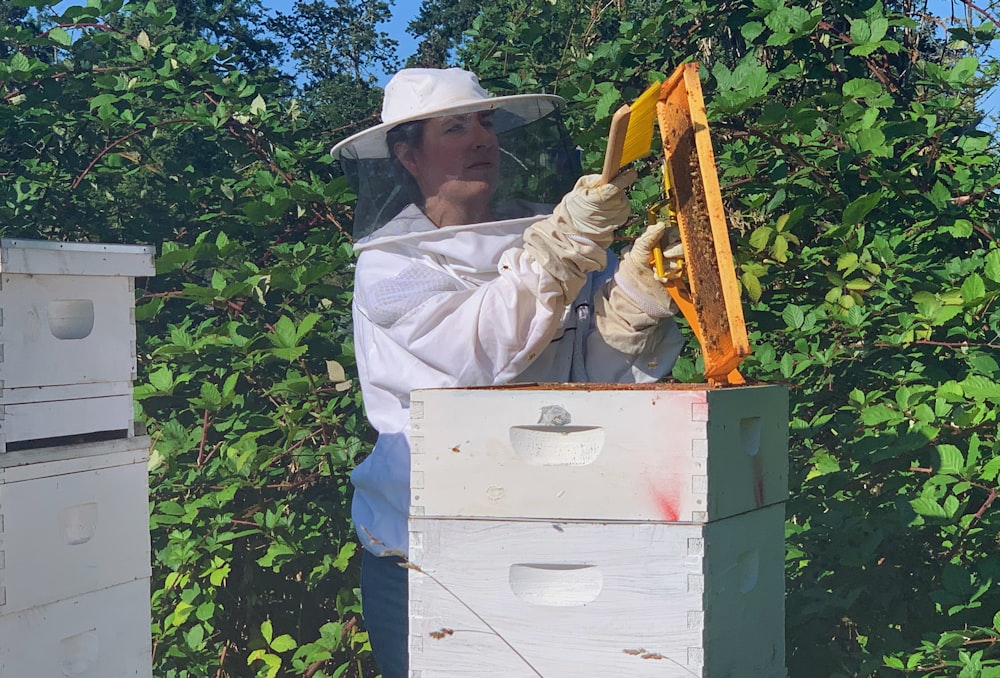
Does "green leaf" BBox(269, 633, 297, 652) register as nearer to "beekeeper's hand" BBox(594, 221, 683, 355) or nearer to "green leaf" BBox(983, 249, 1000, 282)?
"beekeeper's hand" BBox(594, 221, 683, 355)

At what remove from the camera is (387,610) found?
87.7 inches

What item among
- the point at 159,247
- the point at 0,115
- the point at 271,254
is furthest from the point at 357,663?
the point at 0,115

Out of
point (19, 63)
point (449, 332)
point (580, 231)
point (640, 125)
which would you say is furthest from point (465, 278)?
point (19, 63)

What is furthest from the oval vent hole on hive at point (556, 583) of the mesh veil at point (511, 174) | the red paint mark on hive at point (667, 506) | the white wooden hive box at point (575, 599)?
the mesh veil at point (511, 174)

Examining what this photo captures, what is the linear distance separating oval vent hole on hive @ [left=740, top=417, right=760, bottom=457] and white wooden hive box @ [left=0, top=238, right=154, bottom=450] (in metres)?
1.34

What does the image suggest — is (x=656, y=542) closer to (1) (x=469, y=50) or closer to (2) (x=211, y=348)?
(2) (x=211, y=348)

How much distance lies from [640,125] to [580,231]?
0.21 m

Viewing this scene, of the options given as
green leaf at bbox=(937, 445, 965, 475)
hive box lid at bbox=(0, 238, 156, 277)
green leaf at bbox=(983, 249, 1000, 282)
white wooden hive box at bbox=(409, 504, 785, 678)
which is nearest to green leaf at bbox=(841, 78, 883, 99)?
green leaf at bbox=(983, 249, 1000, 282)

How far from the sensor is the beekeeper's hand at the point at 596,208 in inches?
72.0

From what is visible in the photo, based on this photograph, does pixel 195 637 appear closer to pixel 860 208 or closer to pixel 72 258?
pixel 72 258

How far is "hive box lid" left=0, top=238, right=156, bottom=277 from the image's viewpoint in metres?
2.13

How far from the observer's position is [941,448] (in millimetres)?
2383

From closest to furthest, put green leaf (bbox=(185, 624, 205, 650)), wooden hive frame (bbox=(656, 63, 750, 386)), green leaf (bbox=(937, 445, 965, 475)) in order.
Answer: wooden hive frame (bbox=(656, 63, 750, 386)) → green leaf (bbox=(937, 445, 965, 475)) → green leaf (bbox=(185, 624, 205, 650))

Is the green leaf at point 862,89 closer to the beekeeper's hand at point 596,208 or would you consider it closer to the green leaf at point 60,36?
the beekeeper's hand at point 596,208
